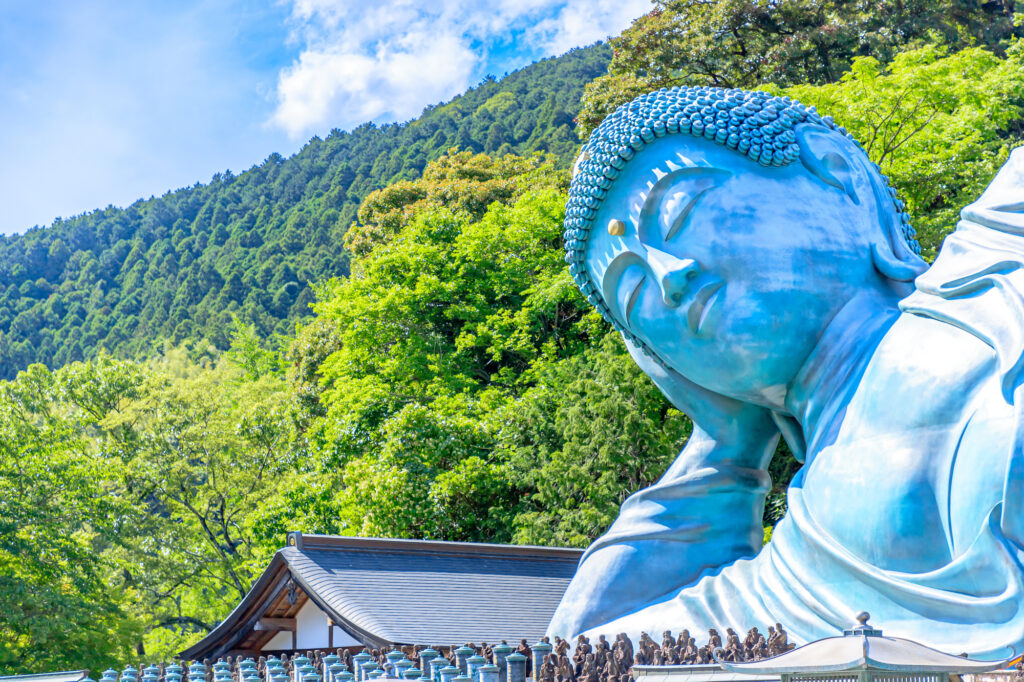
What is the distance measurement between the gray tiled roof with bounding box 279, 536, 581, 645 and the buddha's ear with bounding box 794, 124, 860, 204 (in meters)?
6.10

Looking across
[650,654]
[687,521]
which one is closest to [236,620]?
[687,521]

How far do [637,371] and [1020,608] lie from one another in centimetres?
1188

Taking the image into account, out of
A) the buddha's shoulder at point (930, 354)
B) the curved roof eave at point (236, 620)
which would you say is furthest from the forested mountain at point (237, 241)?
the buddha's shoulder at point (930, 354)

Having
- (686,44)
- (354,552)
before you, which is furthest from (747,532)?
(686,44)

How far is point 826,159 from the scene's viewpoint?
9.73m

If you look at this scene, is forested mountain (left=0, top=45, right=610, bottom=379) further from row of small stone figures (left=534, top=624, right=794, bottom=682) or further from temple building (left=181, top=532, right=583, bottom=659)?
row of small stone figures (left=534, top=624, right=794, bottom=682)

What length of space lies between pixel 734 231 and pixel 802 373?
1.33 m

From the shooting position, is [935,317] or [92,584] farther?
[92,584]

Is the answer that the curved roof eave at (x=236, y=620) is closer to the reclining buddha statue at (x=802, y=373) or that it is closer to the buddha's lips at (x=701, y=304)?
the reclining buddha statue at (x=802, y=373)

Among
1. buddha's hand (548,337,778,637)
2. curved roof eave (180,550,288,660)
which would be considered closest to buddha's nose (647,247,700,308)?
buddha's hand (548,337,778,637)

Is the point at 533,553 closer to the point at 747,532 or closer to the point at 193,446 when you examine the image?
the point at 747,532

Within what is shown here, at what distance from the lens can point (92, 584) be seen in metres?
20.3

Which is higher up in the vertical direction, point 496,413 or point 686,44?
point 686,44

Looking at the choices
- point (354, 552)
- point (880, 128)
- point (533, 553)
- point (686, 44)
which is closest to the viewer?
point (354, 552)
